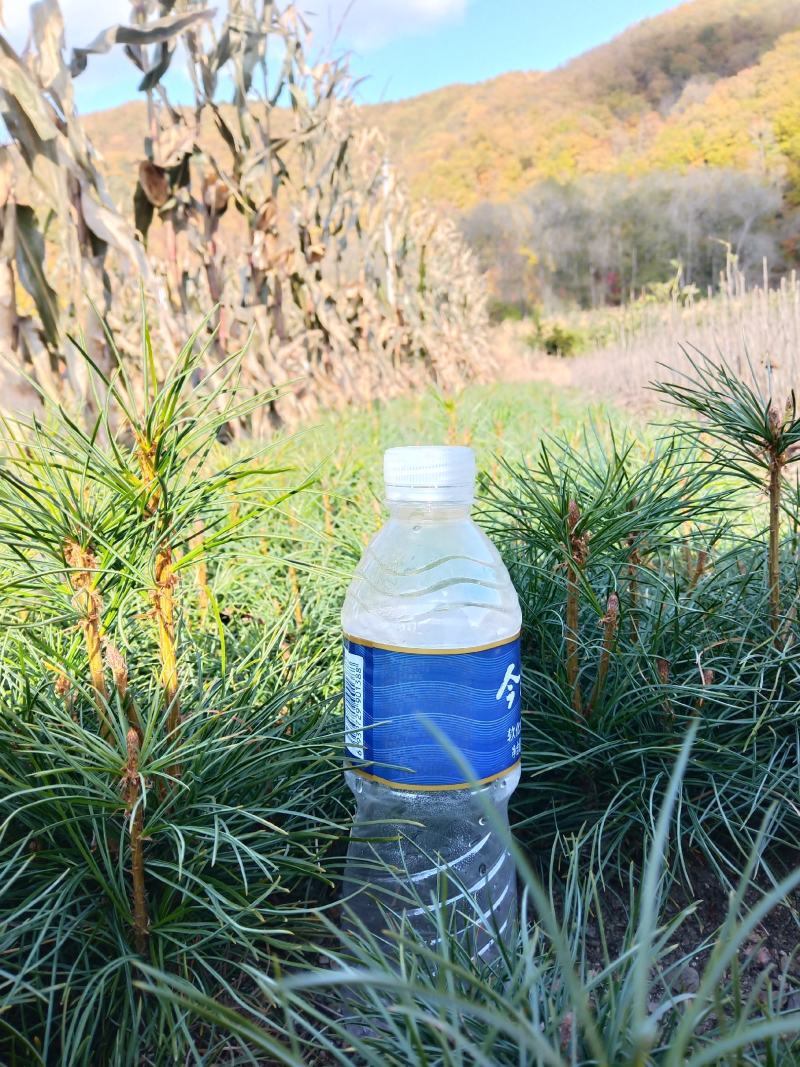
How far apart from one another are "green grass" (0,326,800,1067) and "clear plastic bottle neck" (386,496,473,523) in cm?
11

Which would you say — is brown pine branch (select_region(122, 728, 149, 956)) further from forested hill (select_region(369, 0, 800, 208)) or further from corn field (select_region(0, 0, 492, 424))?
forested hill (select_region(369, 0, 800, 208))

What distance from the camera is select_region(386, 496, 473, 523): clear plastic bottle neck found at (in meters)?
1.06

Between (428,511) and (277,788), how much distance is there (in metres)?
0.47

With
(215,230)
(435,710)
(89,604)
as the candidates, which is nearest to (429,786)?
(435,710)

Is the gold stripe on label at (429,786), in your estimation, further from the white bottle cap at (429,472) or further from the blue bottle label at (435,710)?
the white bottle cap at (429,472)

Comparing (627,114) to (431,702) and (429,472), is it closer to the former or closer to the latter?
(429,472)

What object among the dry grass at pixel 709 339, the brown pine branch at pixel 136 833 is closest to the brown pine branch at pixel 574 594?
the brown pine branch at pixel 136 833

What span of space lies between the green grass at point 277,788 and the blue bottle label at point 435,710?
9 centimetres

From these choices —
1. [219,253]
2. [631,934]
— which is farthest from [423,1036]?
[219,253]

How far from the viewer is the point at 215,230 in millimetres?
4059

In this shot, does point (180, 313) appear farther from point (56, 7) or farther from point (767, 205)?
point (767, 205)

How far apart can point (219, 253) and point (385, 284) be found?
392cm

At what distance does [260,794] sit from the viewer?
3.22 ft

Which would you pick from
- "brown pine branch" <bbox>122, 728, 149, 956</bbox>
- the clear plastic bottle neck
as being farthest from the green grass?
the clear plastic bottle neck
